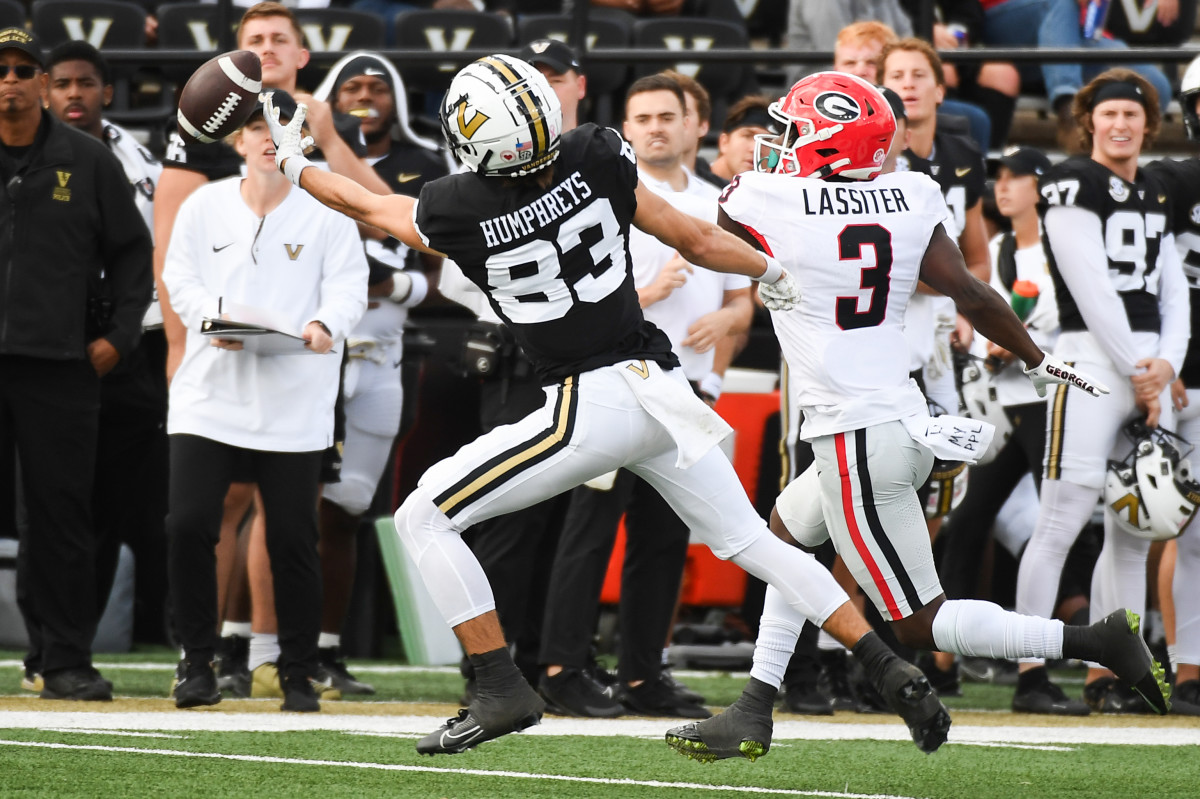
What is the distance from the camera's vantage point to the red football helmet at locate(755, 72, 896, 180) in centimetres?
454

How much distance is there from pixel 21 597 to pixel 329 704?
117cm

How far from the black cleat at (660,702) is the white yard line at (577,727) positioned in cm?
9

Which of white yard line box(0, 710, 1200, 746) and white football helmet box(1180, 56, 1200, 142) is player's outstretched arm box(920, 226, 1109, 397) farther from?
white football helmet box(1180, 56, 1200, 142)

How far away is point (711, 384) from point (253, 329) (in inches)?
65.9

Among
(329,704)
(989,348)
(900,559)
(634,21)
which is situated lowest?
(329,704)

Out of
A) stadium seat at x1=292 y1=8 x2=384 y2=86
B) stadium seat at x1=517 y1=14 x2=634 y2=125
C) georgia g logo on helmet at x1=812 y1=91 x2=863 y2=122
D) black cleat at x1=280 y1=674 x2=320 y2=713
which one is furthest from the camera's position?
stadium seat at x1=292 y1=8 x2=384 y2=86

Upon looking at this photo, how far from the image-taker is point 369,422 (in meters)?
6.54

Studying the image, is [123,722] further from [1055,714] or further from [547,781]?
[1055,714]

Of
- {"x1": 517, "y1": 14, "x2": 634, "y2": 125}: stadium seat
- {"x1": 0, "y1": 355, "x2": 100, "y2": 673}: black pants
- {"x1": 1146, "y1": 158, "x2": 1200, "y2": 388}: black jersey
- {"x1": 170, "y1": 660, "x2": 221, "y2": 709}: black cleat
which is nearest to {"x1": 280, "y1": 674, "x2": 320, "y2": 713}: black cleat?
{"x1": 170, "y1": 660, "x2": 221, "y2": 709}: black cleat

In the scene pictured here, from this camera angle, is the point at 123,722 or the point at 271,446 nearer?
the point at 123,722

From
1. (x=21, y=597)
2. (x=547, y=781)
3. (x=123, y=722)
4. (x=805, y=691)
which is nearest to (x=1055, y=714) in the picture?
(x=805, y=691)

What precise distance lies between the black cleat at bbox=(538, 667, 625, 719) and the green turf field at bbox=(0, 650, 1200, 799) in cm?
7

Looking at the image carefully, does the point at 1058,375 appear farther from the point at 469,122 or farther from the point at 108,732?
the point at 108,732

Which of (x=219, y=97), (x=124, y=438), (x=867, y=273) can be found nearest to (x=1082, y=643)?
(x=867, y=273)
